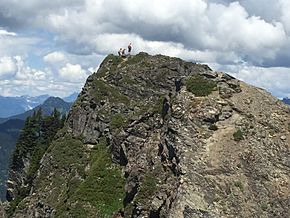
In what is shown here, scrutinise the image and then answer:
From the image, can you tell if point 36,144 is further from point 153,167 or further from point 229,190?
point 229,190

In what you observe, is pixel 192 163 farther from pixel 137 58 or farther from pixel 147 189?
pixel 137 58

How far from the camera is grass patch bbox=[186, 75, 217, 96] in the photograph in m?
43.8

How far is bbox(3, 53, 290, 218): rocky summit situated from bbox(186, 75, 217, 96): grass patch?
0.10m

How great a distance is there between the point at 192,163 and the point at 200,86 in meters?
10.5

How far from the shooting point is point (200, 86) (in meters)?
44.7

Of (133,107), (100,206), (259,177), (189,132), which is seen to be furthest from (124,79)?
(259,177)

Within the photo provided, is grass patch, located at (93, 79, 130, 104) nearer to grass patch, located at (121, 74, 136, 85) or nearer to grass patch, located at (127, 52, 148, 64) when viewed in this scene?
grass patch, located at (121, 74, 136, 85)

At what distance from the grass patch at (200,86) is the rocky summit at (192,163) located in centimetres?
10

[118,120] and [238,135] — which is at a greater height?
[238,135]

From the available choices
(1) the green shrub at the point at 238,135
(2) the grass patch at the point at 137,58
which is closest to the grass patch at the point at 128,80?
(2) the grass patch at the point at 137,58

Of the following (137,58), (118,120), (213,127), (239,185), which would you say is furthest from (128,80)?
(239,185)

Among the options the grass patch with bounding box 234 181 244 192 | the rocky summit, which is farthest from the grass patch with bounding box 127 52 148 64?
the grass patch with bounding box 234 181 244 192

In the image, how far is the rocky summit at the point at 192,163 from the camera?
34938 millimetres

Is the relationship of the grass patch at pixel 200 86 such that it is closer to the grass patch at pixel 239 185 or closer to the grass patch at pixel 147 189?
the grass patch at pixel 147 189
